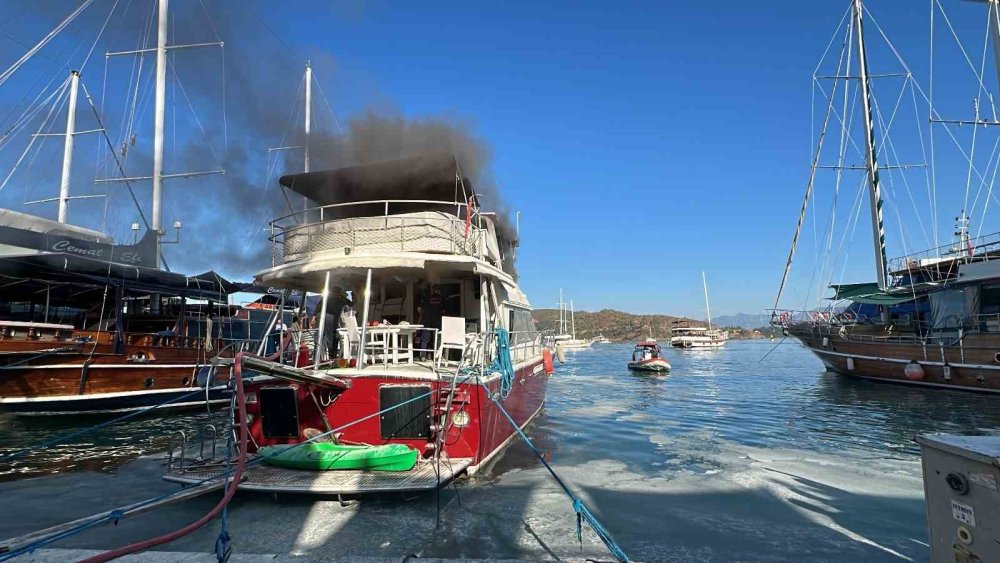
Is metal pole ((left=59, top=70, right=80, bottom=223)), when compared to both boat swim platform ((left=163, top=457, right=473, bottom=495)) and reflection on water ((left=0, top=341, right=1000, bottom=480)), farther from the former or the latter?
boat swim platform ((left=163, top=457, right=473, bottom=495))

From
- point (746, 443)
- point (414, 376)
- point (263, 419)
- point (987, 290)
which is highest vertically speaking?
point (987, 290)

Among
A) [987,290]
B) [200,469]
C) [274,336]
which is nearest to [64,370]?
→ [274,336]

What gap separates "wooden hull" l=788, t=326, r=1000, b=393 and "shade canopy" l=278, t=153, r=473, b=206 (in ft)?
79.8

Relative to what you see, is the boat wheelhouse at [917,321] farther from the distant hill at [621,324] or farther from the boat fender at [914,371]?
the distant hill at [621,324]

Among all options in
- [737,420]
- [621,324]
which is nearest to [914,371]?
[737,420]

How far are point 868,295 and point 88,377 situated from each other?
37914mm

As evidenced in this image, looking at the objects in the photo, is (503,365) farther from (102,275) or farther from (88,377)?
(102,275)

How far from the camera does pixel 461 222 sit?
10039 mm

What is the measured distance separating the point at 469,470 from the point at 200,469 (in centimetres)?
420

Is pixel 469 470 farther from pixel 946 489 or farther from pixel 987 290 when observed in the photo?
pixel 987 290

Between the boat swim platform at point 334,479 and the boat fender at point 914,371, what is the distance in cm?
2626

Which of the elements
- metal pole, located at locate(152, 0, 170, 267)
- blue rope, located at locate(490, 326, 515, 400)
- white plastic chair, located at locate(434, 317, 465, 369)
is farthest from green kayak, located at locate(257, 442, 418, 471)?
metal pole, located at locate(152, 0, 170, 267)

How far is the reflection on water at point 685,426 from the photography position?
11.3 metres

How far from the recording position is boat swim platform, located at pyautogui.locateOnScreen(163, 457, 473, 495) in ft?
22.3
